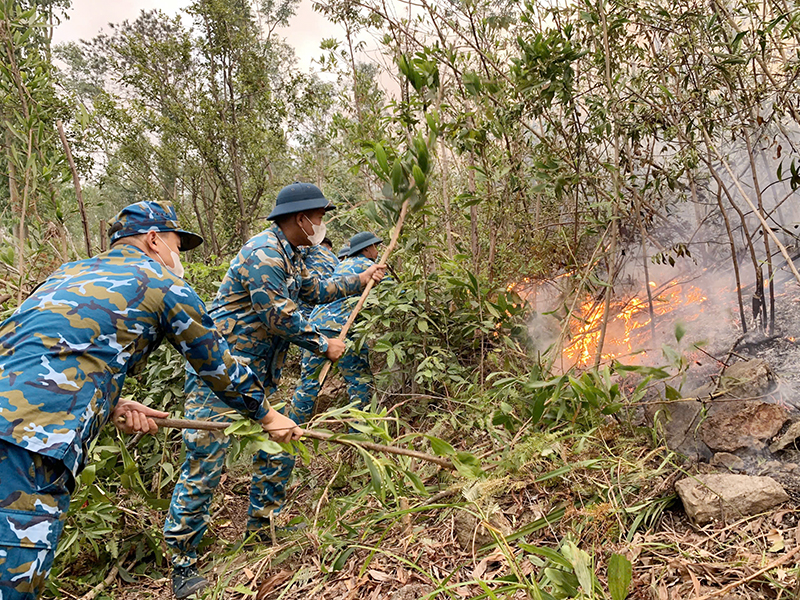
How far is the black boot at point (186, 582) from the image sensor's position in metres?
2.66

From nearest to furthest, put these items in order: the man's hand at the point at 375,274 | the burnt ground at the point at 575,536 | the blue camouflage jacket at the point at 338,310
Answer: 1. the burnt ground at the point at 575,536
2. the man's hand at the point at 375,274
3. the blue camouflage jacket at the point at 338,310

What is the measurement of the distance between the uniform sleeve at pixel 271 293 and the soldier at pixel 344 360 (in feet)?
4.11

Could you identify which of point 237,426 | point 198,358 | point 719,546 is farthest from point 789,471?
point 198,358

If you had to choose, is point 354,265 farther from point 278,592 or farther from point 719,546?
point 719,546

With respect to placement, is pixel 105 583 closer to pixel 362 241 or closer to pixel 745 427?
pixel 362 241

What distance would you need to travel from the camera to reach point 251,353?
2.96 m

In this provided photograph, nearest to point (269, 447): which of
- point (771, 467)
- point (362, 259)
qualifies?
point (771, 467)

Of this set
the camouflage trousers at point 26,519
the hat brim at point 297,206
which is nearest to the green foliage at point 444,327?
the hat brim at point 297,206

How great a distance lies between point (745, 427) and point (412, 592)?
170 centimetres

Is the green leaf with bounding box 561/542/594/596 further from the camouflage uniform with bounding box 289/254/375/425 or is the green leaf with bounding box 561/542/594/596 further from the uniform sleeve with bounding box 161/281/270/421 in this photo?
the camouflage uniform with bounding box 289/254/375/425

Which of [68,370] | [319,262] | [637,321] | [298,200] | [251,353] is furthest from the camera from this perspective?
[319,262]

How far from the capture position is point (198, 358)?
1.93 metres

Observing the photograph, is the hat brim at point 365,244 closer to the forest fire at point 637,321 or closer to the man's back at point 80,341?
the forest fire at point 637,321

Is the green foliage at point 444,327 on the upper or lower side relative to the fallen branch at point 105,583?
upper
